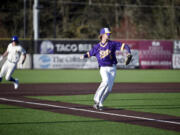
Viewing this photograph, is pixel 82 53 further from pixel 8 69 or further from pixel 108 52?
pixel 108 52

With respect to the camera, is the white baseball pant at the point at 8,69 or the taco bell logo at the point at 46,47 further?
the taco bell logo at the point at 46,47

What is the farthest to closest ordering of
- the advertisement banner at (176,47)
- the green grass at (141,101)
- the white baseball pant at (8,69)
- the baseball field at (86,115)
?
the advertisement banner at (176,47), the white baseball pant at (8,69), the green grass at (141,101), the baseball field at (86,115)

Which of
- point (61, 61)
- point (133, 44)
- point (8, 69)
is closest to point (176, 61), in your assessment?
point (133, 44)

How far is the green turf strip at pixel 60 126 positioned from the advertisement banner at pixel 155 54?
967 inches

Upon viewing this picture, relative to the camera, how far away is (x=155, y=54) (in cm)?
3416

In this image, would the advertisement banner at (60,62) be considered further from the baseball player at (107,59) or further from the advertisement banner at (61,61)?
the baseball player at (107,59)

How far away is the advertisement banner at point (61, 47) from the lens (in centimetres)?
3347

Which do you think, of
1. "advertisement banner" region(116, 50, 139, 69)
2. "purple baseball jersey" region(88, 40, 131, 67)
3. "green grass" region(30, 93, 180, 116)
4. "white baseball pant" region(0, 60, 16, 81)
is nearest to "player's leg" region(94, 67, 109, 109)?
"purple baseball jersey" region(88, 40, 131, 67)

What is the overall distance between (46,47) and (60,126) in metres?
25.3

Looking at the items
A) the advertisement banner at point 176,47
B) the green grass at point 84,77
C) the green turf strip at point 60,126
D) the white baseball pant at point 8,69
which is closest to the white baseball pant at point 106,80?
the green turf strip at point 60,126

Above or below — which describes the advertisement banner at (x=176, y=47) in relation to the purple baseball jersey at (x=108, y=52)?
below

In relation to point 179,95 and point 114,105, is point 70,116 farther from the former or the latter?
point 179,95

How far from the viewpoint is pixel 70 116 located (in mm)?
9977

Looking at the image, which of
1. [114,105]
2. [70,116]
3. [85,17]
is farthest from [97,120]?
[85,17]
